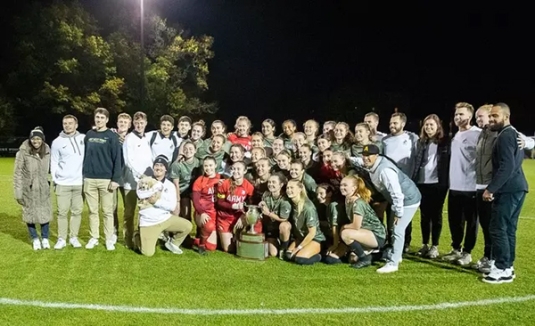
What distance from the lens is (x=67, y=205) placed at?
24.0ft

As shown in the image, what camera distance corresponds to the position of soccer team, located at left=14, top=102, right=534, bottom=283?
641cm

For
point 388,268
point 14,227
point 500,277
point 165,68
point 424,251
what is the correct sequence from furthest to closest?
point 165,68 → point 14,227 → point 424,251 → point 388,268 → point 500,277

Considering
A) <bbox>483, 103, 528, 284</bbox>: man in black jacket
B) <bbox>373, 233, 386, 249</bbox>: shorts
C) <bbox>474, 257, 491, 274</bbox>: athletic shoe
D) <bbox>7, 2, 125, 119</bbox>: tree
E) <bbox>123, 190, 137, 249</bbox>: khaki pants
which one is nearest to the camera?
<bbox>483, 103, 528, 284</bbox>: man in black jacket

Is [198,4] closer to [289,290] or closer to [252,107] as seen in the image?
[252,107]

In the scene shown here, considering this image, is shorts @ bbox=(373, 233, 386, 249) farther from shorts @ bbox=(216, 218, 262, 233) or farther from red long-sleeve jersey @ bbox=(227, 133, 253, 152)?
red long-sleeve jersey @ bbox=(227, 133, 253, 152)

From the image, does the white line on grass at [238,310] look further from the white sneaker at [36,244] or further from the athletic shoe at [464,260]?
the white sneaker at [36,244]

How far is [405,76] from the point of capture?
53.4 m

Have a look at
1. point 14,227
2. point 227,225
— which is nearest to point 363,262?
point 227,225

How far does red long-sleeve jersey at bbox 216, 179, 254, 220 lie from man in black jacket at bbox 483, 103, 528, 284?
2952 mm

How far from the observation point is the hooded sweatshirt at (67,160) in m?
7.24

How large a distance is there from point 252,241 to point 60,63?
2893 cm

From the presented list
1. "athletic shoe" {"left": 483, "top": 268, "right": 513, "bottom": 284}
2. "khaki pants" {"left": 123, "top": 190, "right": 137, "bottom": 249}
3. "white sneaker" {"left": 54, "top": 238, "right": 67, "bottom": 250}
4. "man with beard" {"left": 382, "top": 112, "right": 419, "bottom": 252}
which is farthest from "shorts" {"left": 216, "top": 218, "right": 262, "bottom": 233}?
"athletic shoe" {"left": 483, "top": 268, "right": 513, "bottom": 284}

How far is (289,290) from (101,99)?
31125 mm

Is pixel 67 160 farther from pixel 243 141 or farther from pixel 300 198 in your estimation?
pixel 300 198
